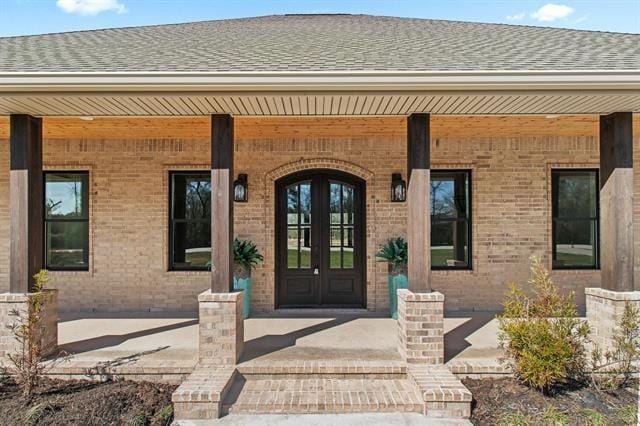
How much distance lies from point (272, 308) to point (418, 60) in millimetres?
4423

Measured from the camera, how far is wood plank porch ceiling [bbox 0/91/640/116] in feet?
13.9

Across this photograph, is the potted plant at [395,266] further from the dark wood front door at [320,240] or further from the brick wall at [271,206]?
the dark wood front door at [320,240]

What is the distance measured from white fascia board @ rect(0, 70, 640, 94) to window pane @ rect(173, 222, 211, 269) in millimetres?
3431

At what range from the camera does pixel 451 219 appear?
717 cm

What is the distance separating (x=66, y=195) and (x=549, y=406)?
24.9 feet

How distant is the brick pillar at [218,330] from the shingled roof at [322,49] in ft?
7.85

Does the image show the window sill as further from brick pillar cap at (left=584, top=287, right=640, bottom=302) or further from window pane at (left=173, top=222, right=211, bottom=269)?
window pane at (left=173, top=222, right=211, bottom=269)

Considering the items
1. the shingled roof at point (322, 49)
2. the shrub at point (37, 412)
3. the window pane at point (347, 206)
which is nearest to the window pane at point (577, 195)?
the shingled roof at point (322, 49)

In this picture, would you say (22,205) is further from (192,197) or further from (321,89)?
(321,89)

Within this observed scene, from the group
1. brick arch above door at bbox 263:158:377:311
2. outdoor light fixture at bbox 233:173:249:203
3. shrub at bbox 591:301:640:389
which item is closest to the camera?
shrub at bbox 591:301:640:389

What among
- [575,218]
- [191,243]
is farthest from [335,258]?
[575,218]

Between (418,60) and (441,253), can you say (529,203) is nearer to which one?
(441,253)

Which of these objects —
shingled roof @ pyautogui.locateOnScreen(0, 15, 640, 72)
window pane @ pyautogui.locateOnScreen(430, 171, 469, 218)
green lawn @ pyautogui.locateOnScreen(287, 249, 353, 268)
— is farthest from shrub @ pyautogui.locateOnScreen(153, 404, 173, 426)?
window pane @ pyautogui.locateOnScreen(430, 171, 469, 218)

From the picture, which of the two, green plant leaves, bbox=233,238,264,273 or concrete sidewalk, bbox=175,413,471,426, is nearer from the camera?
concrete sidewalk, bbox=175,413,471,426
